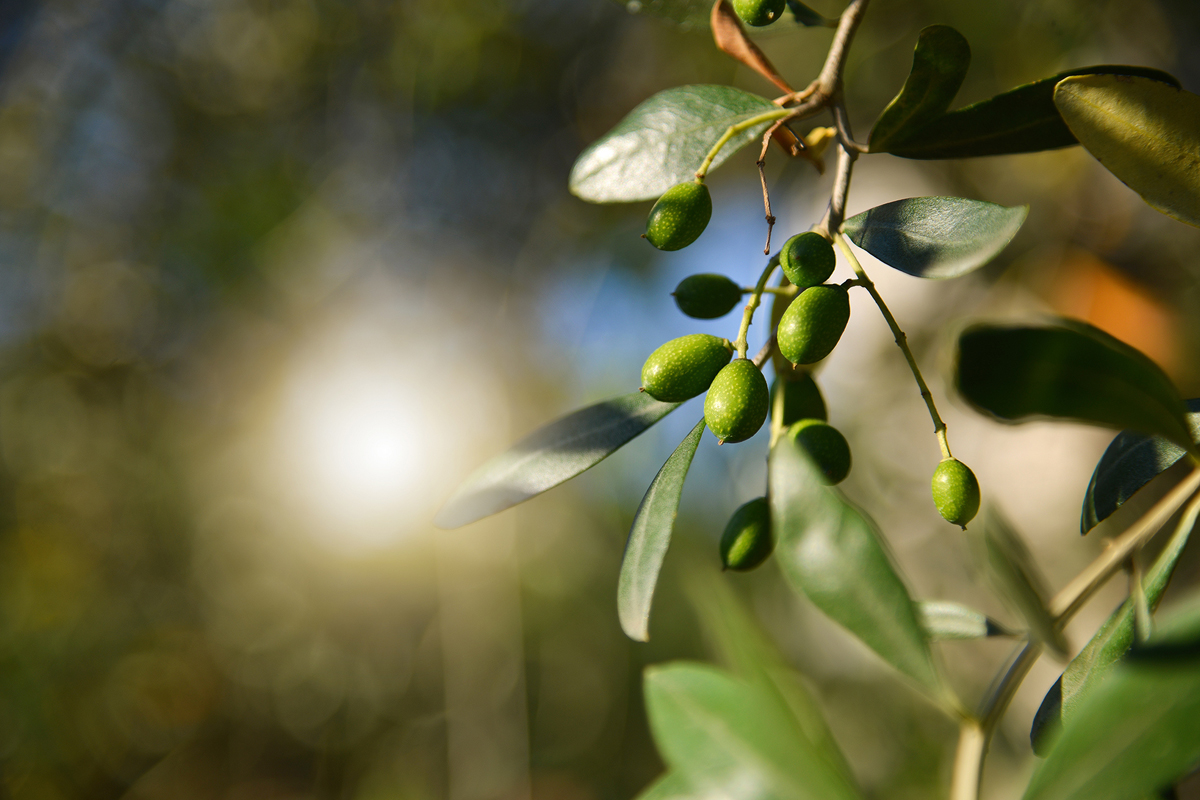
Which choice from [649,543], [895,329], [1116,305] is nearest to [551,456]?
[649,543]

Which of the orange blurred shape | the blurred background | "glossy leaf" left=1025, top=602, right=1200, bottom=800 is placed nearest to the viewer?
"glossy leaf" left=1025, top=602, right=1200, bottom=800

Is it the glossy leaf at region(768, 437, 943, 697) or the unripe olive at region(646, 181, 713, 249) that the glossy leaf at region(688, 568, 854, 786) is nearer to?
the glossy leaf at region(768, 437, 943, 697)

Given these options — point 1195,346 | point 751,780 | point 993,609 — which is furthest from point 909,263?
point 993,609

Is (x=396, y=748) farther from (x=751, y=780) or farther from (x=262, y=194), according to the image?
(x=751, y=780)

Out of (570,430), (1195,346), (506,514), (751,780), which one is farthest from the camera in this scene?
(506,514)

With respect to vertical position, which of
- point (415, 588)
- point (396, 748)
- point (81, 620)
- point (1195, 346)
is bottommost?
point (396, 748)

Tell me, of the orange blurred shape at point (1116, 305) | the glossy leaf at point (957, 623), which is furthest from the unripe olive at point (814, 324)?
the orange blurred shape at point (1116, 305)

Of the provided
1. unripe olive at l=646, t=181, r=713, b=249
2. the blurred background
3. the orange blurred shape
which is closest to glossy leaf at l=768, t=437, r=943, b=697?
unripe olive at l=646, t=181, r=713, b=249
